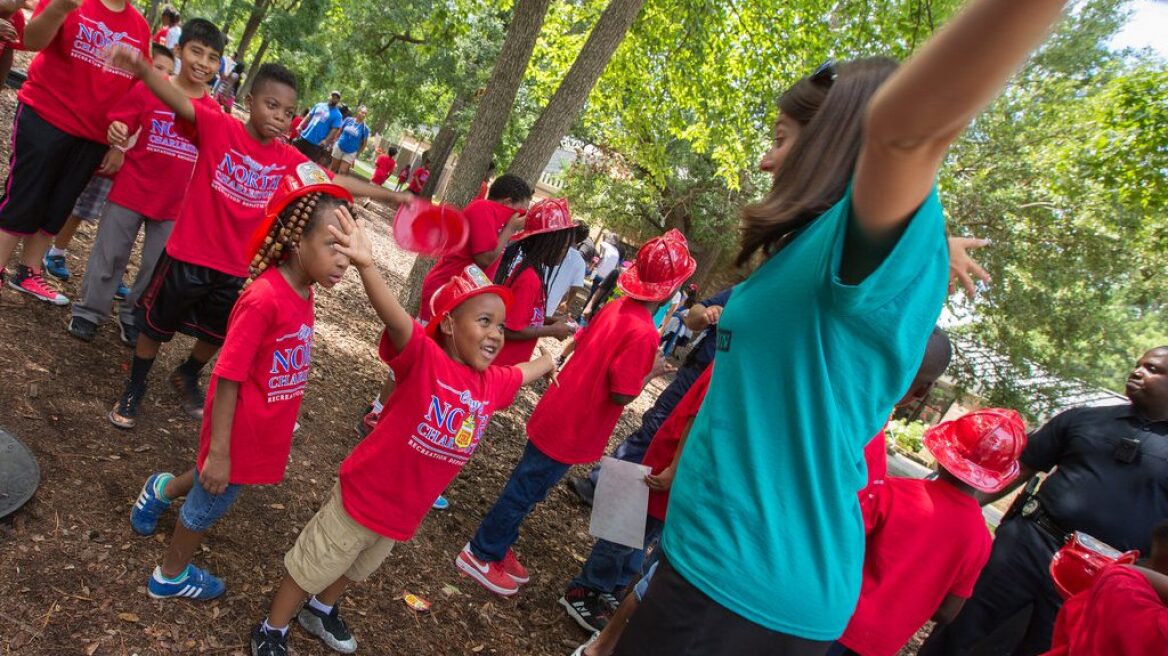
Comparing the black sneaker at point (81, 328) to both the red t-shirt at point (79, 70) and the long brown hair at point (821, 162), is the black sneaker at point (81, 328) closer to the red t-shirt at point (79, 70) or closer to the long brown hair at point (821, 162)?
the red t-shirt at point (79, 70)

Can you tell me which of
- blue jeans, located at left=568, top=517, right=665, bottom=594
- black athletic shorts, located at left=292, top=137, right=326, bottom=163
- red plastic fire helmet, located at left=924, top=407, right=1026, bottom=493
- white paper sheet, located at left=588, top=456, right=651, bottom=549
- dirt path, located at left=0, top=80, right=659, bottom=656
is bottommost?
dirt path, located at left=0, top=80, right=659, bottom=656

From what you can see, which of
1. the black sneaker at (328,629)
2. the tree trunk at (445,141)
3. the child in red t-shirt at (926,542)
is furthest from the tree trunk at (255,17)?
the child in red t-shirt at (926,542)

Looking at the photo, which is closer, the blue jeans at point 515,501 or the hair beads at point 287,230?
the hair beads at point 287,230

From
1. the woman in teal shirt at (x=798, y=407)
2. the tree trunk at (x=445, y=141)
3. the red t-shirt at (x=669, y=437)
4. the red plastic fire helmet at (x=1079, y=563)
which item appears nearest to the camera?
the woman in teal shirt at (x=798, y=407)

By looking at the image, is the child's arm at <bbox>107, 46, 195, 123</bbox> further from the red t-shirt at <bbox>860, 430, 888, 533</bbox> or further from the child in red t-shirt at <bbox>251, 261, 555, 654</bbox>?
the red t-shirt at <bbox>860, 430, 888, 533</bbox>

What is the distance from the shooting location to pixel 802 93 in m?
1.49

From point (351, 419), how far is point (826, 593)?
4249 millimetres

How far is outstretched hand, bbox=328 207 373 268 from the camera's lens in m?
2.33

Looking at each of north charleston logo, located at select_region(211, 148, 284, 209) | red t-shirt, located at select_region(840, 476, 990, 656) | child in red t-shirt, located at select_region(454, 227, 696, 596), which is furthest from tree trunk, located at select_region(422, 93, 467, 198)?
red t-shirt, located at select_region(840, 476, 990, 656)

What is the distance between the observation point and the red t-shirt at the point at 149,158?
4.08 m

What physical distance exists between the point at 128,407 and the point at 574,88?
4.42m

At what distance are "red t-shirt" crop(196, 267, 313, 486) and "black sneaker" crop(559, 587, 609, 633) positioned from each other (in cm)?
193

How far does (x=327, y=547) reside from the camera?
255cm

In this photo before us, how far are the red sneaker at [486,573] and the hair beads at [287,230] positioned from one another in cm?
206
